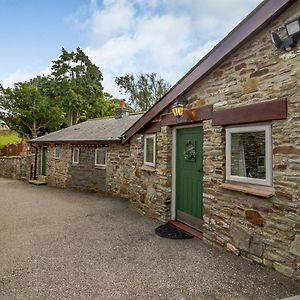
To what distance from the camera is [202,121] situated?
525 cm

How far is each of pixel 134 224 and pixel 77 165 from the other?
6997mm

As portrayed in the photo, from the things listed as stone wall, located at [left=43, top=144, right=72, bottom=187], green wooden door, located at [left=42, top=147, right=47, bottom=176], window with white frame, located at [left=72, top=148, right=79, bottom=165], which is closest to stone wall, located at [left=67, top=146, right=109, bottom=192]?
window with white frame, located at [left=72, top=148, right=79, bottom=165]

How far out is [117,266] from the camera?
12.8ft

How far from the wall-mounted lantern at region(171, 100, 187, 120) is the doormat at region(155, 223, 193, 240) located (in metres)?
2.81

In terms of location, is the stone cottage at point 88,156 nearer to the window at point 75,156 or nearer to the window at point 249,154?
the window at point 75,156

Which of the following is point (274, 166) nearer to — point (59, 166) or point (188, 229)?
point (188, 229)

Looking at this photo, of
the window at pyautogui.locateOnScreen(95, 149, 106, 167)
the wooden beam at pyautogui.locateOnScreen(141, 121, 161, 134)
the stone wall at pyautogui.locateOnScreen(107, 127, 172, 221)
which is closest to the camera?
the stone wall at pyautogui.locateOnScreen(107, 127, 172, 221)

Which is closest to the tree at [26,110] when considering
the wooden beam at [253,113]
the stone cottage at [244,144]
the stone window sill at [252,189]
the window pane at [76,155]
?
the window pane at [76,155]

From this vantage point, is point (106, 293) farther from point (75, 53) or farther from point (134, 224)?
point (75, 53)

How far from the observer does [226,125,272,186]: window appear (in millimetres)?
3924

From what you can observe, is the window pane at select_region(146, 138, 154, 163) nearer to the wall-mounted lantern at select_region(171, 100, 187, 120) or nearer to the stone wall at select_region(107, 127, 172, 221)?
the stone wall at select_region(107, 127, 172, 221)

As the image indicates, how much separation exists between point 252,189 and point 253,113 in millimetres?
1313

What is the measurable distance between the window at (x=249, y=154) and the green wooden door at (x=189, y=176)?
98cm

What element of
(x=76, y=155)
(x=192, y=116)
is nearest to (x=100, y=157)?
(x=76, y=155)
